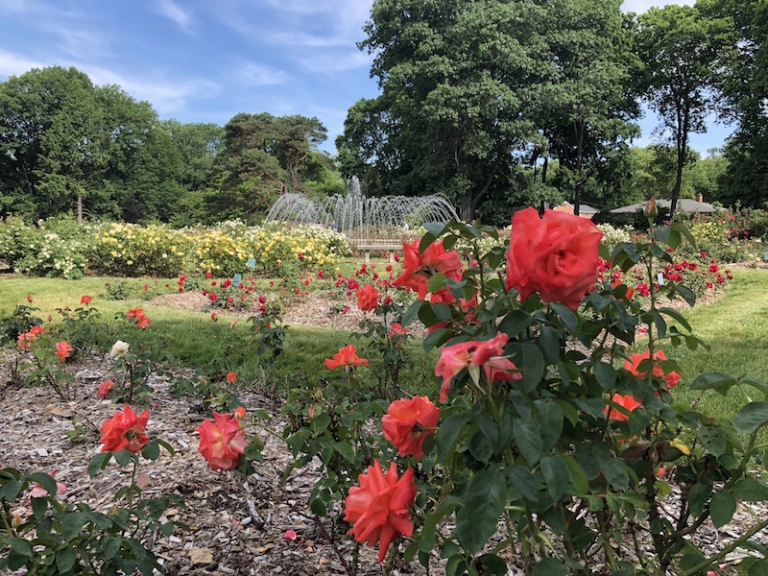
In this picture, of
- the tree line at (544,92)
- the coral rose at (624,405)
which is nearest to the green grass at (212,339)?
the coral rose at (624,405)

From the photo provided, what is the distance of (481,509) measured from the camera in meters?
0.61

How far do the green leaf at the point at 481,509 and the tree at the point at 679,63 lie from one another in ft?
81.0

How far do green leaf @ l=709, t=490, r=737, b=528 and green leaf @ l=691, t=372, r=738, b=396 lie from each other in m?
0.16

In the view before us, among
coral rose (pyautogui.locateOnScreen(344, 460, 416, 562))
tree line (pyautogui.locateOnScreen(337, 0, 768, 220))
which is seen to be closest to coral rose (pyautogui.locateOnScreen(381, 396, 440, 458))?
coral rose (pyautogui.locateOnScreen(344, 460, 416, 562))

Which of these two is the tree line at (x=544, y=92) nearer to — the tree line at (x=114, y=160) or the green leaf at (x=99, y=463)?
the tree line at (x=114, y=160)

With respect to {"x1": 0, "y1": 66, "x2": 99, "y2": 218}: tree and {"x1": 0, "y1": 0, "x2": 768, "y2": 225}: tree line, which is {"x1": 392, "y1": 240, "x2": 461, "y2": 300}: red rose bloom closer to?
{"x1": 0, "y1": 0, "x2": 768, "y2": 225}: tree line

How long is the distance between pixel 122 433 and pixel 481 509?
940mm

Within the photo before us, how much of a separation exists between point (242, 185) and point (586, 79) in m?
18.6

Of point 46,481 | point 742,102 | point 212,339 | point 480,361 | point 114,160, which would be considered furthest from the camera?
point 114,160

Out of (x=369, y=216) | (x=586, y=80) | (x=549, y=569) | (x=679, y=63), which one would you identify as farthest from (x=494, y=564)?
(x=679, y=63)

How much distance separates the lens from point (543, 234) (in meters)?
0.70

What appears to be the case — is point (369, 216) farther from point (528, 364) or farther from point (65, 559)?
point (528, 364)

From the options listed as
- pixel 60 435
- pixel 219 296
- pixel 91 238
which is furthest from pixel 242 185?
pixel 60 435

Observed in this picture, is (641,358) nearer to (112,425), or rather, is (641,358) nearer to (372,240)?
(112,425)
